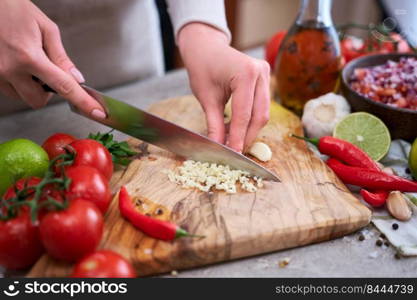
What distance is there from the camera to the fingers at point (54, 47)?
4.00 ft

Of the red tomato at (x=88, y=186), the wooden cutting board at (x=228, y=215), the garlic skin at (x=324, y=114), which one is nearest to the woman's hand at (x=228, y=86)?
the wooden cutting board at (x=228, y=215)

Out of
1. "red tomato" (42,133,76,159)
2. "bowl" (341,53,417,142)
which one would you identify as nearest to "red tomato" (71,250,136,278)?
"red tomato" (42,133,76,159)

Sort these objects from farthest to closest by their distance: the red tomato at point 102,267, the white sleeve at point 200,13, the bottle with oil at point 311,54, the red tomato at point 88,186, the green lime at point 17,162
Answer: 1. the bottle with oil at point 311,54
2. the white sleeve at point 200,13
3. the green lime at point 17,162
4. the red tomato at point 88,186
5. the red tomato at point 102,267

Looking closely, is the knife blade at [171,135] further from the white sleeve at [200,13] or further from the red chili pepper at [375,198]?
the white sleeve at [200,13]

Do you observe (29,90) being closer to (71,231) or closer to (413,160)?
(71,231)

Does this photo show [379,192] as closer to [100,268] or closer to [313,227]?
[313,227]

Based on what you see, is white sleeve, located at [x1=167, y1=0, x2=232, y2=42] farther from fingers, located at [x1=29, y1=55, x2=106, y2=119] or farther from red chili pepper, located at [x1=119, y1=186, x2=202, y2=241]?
red chili pepper, located at [x1=119, y1=186, x2=202, y2=241]

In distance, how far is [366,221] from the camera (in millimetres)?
1136

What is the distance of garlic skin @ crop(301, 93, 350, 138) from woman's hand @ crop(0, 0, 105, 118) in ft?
2.30

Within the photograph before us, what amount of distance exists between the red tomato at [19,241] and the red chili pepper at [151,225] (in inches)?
8.1

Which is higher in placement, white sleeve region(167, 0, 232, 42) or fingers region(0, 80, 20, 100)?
white sleeve region(167, 0, 232, 42)

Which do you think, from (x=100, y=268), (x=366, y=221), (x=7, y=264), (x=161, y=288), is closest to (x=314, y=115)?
(x=366, y=221)

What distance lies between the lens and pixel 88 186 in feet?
3.34

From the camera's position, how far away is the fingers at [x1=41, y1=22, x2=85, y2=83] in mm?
1219
